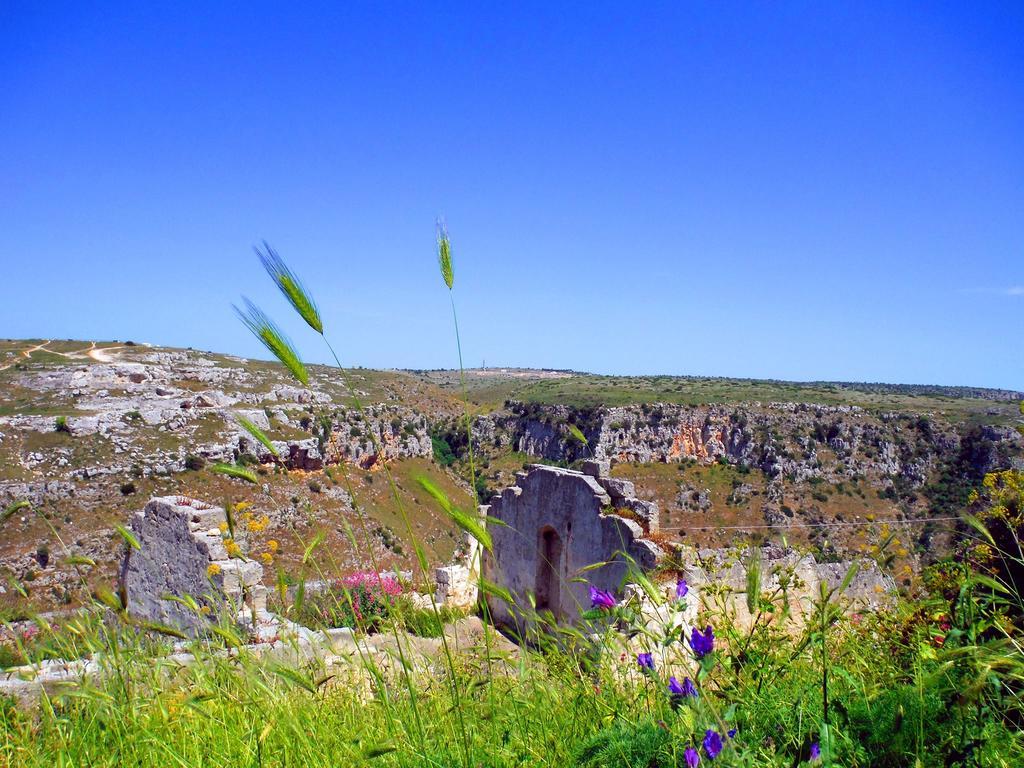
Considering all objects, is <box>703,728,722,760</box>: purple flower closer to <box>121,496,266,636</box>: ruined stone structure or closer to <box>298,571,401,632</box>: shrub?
<box>298,571,401,632</box>: shrub

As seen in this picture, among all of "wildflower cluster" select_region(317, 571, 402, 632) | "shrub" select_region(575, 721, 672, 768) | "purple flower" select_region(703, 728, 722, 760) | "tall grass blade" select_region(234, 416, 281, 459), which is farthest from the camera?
"tall grass blade" select_region(234, 416, 281, 459)

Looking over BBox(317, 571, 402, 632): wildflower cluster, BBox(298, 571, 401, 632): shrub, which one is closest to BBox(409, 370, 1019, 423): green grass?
BBox(317, 571, 402, 632): wildflower cluster

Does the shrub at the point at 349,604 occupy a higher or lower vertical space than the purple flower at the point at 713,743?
lower

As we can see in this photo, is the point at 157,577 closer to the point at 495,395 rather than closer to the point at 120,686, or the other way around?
the point at 120,686

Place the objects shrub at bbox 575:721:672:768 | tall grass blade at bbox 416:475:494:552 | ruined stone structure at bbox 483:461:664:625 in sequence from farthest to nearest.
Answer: ruined stone structure at bbox 483:461:664:625 → tall grass blade at bbox 416:475:494:552 → shrub at bbox 575:721:672:768

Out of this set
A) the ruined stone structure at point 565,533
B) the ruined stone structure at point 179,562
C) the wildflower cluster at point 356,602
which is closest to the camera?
the wildflower cluster at point 356,602

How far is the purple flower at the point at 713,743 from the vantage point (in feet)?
4.49

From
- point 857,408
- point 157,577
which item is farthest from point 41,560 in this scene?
point 857,408

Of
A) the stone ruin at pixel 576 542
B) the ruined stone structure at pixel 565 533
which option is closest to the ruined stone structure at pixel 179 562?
the stone ruin at pixel 576 542

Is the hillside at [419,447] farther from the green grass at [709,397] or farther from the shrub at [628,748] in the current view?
the shrub at [628,748]

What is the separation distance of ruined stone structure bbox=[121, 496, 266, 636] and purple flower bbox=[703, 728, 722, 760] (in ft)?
26.0

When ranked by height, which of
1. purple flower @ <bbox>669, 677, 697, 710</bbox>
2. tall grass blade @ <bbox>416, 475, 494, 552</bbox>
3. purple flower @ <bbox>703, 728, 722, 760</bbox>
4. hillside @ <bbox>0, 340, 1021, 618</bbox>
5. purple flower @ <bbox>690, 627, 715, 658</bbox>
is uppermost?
tall grass blade @ <bbox>416, 475, 494, 552</bbox>

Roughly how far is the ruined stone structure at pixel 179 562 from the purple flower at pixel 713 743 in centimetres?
793

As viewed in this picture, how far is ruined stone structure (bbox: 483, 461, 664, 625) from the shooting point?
9672 millimetres
